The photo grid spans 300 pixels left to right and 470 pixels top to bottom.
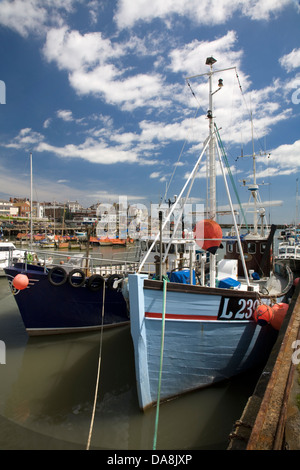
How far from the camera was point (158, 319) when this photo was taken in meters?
5.02

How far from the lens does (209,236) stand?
5930 millimetres

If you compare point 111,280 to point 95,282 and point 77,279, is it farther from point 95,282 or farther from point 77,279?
point 77,279

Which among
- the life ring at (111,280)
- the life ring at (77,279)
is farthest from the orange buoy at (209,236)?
the life ring at (77,279)

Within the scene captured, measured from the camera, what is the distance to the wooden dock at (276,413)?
9.09 ft

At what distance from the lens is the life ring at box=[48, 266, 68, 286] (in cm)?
812

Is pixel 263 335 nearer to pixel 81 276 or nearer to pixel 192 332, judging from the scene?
pixel 192 332

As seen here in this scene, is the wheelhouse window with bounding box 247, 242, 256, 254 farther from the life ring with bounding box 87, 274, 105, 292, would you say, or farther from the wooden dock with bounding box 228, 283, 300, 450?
the life ring with bounding box 87, 274, 105, 292

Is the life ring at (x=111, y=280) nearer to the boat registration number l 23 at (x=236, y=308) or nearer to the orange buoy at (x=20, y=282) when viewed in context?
the orange buoy at (x=20, y=282)

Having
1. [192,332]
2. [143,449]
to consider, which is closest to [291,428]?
[192,332]

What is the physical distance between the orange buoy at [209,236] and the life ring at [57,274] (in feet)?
15.3

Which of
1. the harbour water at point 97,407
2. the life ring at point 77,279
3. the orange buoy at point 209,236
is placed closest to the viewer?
the harbour water at point 97,407

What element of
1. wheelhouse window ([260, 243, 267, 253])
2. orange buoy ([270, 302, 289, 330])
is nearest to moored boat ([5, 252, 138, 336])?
orange buoy ([270, 302, 289, 330])

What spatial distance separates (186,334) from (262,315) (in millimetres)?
2054

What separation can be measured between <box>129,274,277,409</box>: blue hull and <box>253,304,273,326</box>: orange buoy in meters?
0.15
